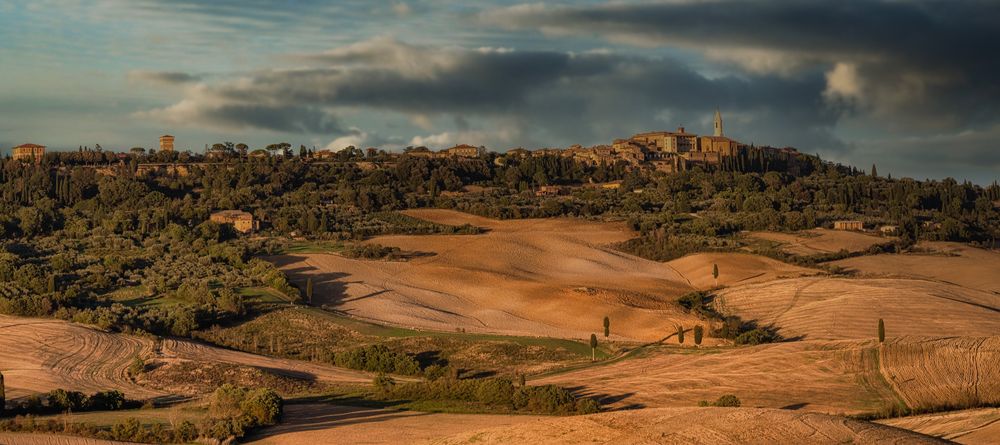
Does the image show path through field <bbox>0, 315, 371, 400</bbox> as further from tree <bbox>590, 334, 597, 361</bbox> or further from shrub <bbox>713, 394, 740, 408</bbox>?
shrub <bbox>713, 394, 740, 408</bbox>

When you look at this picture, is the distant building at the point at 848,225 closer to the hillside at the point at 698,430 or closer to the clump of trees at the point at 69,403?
the hillside at the point at 698,430

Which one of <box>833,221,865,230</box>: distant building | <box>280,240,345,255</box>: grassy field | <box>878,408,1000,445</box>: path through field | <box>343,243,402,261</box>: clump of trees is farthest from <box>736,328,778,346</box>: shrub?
<box>833,221,865,230</box>: distant building

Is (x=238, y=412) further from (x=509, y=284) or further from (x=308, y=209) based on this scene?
(x=308, y=209)

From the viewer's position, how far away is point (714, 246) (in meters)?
86.2

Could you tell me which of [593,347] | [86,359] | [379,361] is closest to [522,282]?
[593,347]

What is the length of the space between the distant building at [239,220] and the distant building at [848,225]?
4349 centimetres

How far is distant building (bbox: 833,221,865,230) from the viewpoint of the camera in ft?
314

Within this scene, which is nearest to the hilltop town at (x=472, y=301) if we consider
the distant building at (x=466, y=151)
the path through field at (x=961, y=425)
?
the path through field at (x=961, y=425)

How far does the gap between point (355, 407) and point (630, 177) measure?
82.6 metres

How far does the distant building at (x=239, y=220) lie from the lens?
88312mm

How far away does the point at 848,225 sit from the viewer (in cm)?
9631

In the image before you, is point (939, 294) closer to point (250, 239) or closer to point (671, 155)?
point (250, 239)

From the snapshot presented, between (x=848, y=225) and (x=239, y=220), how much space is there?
150ft

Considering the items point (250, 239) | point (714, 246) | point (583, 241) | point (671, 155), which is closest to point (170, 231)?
point (250, 239)
